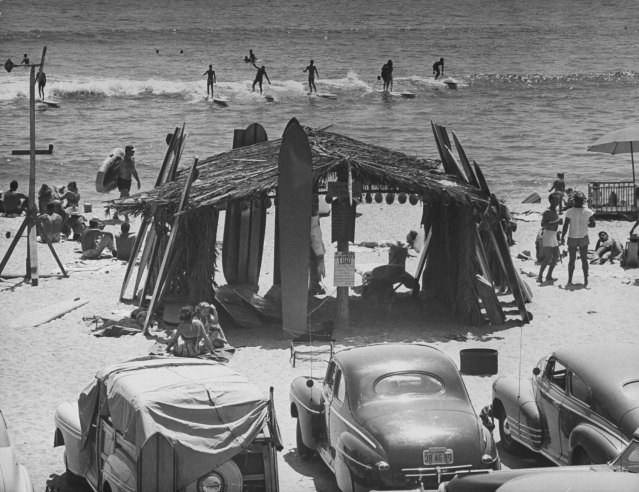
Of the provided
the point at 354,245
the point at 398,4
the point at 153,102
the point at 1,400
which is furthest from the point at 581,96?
the point at 398,4

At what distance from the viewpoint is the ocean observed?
52.6 meters

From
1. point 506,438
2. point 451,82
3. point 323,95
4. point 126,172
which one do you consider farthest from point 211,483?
point 451,82

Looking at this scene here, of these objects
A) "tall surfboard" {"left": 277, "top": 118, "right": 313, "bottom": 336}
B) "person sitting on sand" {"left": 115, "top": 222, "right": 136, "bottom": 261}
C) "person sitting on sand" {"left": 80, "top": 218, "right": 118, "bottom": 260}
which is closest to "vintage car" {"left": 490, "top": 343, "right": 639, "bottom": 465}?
"tall surfboard" {"left": 277, "top": 118, "right": 313, "bottom": 336}

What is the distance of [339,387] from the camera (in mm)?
12461

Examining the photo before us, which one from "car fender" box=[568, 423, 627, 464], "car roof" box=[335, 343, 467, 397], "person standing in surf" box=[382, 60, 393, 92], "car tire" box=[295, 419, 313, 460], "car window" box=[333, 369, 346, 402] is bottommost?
"car tire" box=[295, 419, 313, 460]

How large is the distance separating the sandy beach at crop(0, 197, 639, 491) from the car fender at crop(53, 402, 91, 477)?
0.63 m

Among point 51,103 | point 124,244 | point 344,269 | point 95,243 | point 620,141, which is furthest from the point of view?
point 51,103

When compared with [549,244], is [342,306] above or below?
below

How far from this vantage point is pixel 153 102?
7112 centimetres

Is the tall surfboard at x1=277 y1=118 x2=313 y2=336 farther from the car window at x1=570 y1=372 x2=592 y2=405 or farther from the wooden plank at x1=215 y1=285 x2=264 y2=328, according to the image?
the car window at x1=570 y1=372 x2=592 y2=405

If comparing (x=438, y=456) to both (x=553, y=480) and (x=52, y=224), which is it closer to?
(x=553, y=480)

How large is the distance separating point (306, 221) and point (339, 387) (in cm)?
668

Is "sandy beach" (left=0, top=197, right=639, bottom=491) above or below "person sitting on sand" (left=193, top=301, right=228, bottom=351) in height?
below

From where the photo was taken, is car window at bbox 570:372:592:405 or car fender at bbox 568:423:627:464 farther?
car window at bbox 570:372:592:405
